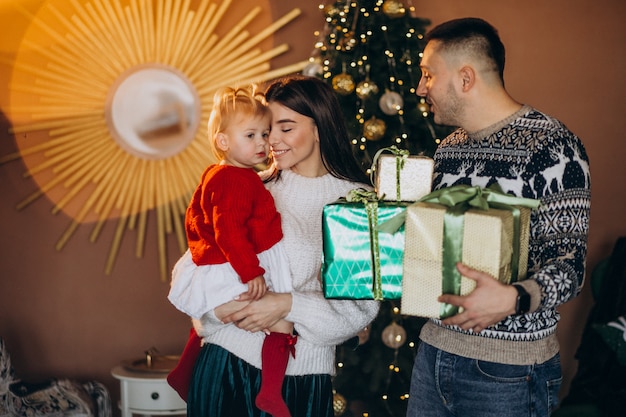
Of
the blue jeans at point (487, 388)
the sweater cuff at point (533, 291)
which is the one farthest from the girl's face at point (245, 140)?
the sweater cuff at point (533, 291)

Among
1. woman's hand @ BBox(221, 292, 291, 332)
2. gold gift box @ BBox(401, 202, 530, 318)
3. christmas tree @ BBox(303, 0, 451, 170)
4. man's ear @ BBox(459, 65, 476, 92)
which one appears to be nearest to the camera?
gold gift box @ BBox(401, 202, 530, 318)

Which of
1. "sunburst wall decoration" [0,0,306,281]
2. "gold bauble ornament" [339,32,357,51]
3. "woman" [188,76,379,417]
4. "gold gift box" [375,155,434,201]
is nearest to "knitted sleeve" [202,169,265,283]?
"woman" [188,76,379,417]

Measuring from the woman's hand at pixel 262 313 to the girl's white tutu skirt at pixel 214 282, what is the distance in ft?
0.16

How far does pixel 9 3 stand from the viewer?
12.5 ft

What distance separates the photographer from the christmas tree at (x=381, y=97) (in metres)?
3.28

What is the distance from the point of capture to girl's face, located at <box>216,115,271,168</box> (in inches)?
82.4

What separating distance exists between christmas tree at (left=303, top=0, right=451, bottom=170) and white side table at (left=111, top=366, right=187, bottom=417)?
138 cm

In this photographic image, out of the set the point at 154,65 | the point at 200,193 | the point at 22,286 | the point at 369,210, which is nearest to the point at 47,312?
the point at 22,286

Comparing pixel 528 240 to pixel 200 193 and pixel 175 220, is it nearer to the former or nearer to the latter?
pixel 200 193

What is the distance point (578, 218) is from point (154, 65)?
2.77 metres

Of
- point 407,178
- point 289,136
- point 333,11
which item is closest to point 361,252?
point 407,178

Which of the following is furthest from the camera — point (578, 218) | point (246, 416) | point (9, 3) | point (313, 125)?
point (9, 3)

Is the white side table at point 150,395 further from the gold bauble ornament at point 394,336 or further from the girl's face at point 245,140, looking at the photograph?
the girl's face at point 245,140

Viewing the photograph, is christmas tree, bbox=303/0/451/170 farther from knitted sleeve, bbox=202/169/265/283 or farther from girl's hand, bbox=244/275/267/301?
girl's hand, bbox=244/275/267/301
